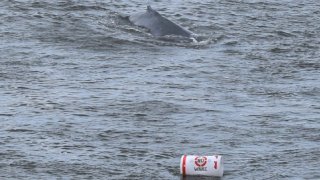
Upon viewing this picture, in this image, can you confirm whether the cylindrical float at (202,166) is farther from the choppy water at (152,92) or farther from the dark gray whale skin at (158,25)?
the dark gray whale skin at (158,25)

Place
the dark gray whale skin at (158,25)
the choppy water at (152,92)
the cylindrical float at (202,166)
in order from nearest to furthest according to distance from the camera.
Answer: the cylindrical float at (202,166), the choppy water at (152,92), the dark gray whale skin at (158,25)

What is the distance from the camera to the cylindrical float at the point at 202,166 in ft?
57.5

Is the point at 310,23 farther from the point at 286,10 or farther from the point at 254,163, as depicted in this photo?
the point at 254,163

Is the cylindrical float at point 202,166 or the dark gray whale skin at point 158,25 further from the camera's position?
the dark gray whale skin at point 158,25

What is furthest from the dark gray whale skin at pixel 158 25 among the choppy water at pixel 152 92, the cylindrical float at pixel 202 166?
the cylindrical float at pixel 202 166

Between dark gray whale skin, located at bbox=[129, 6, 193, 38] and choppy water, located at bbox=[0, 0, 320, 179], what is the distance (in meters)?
0.35

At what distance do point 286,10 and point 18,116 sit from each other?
15.5 m

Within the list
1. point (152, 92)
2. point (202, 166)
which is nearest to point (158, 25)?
point (152, 92)

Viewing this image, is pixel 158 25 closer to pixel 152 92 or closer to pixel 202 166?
pixel 152 92

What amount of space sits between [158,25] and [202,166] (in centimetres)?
1253

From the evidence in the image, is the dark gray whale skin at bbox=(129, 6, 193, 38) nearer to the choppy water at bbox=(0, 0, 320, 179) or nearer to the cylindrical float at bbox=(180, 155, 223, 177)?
the choppy water at bbox=(0, 0, 320, 179)

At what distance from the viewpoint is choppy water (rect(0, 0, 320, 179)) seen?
18.6m

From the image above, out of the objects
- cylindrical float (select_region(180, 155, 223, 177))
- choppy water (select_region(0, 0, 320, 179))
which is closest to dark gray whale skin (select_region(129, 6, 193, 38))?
choppy water (select_region(0, 0, 320, 179))

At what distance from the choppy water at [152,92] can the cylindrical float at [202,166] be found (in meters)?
0.25
